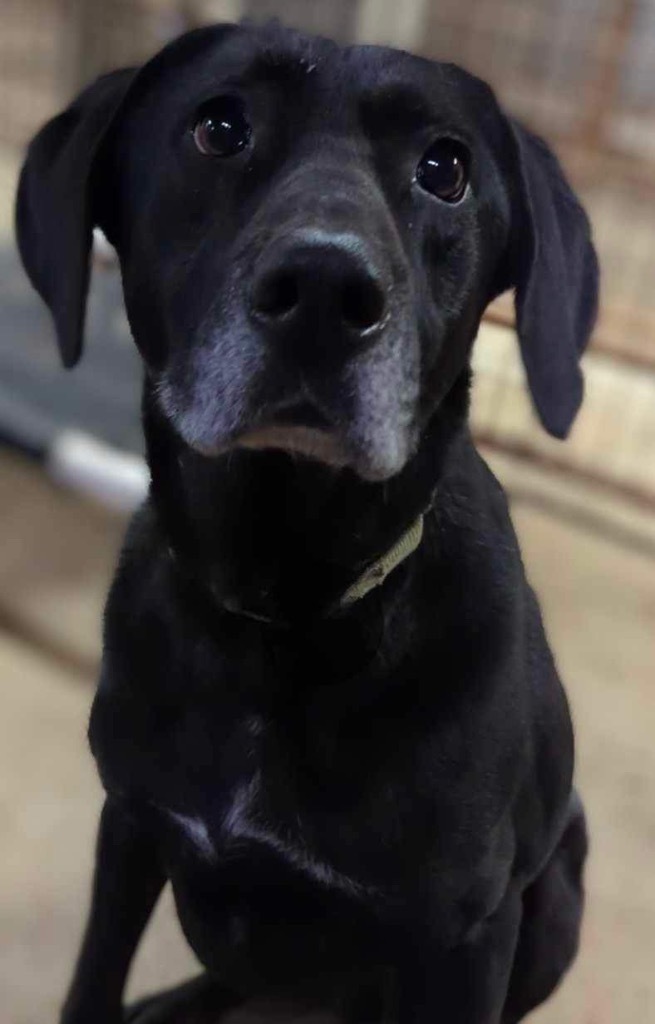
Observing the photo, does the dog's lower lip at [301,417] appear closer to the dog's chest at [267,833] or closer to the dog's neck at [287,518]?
the dog's neck at [287,518]

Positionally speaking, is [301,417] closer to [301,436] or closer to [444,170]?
[301,436]

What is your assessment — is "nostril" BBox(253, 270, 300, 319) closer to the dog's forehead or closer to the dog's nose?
the dog's nose

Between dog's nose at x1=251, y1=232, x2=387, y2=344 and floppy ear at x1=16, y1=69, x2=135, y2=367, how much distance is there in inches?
7.3

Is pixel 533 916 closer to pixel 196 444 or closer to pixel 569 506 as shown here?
pixel 196 444

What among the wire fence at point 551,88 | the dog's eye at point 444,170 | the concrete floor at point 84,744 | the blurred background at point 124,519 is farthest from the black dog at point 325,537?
the wire fence at point 551,88

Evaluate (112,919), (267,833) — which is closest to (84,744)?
(112,919)

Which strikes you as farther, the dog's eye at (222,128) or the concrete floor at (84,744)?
the concrete floor at (84,744)

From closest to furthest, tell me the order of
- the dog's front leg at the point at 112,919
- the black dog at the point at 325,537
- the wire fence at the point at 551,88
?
1. the black dog at the point at 325,537
2. the dog's front leg at the point at 112,919
3. the wire fence at the point at 551,88

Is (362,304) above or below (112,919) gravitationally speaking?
above

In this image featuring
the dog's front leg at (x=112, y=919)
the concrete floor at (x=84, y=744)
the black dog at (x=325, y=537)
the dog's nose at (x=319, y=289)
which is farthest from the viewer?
the concrete floor at (x=84, y=744)

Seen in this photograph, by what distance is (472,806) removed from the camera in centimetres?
74

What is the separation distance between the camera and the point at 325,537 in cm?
73

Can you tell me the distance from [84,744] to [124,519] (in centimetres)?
55

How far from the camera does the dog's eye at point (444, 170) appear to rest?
0.70m
